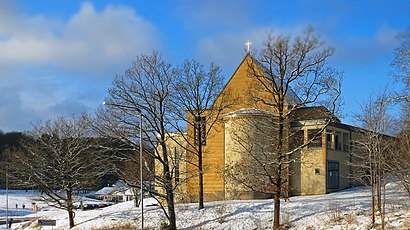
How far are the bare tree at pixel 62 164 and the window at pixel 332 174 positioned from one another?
1828 centimetres

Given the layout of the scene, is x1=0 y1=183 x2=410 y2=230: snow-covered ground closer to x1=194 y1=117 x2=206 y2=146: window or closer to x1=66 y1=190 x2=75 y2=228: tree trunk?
x1=66 y1=190 x2=75 y2=228: tree trunk

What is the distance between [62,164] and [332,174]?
21669mm

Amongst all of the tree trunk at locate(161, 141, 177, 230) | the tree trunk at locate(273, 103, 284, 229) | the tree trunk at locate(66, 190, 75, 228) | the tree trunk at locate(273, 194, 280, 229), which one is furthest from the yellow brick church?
the tree trunk at locate(273, 194, 280, 229)

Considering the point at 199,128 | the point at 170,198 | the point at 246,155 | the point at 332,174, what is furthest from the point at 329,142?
the point at 170,198

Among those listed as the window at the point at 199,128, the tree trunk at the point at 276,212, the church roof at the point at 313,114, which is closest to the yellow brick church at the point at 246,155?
the church roof at the point at 313,114

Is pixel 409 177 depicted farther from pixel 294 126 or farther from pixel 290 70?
pixel 294 126

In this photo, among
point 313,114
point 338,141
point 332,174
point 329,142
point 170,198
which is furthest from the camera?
point 338,141

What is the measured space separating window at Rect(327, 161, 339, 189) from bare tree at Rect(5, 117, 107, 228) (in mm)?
18279

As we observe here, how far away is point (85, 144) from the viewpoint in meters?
42.4

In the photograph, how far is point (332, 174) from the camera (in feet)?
149

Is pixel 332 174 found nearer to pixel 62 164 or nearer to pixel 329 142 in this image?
pixel 329 142

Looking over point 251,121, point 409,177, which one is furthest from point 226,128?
point 409,177

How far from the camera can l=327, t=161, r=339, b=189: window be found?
4478cm

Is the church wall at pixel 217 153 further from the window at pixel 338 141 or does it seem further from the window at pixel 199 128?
the window at pixel 338 141
